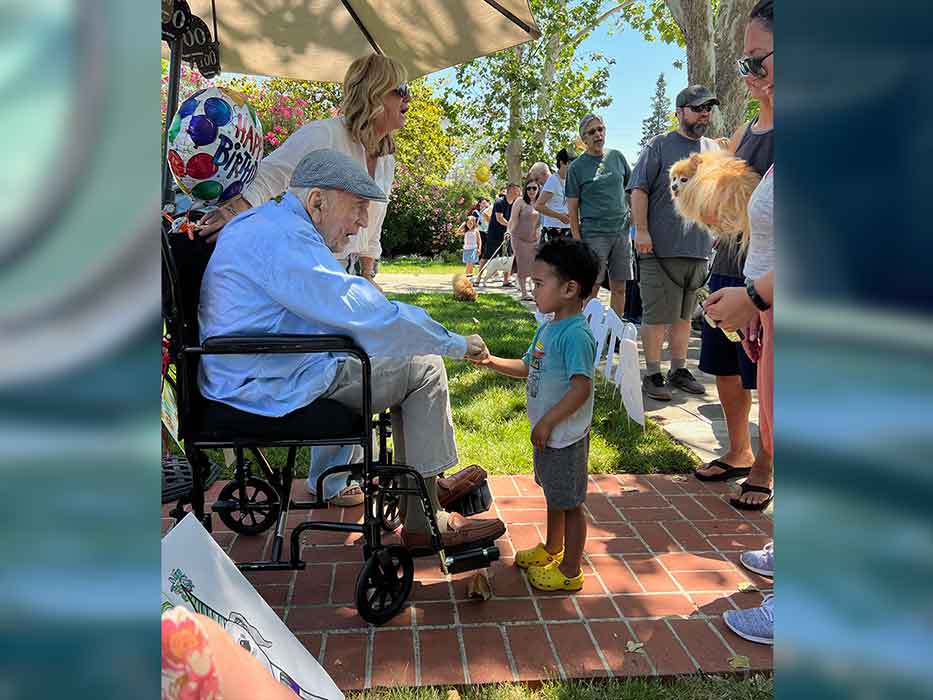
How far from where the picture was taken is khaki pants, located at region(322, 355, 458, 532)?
3043 millimetres

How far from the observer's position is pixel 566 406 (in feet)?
9.59

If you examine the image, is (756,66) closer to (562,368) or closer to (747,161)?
(747,161)

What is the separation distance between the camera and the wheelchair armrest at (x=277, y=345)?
2590mm

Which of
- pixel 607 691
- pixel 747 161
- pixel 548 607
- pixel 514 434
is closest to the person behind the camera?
pixel 607 691

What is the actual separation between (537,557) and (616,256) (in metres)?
4.60

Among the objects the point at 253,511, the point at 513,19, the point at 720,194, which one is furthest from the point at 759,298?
the point at 513,19

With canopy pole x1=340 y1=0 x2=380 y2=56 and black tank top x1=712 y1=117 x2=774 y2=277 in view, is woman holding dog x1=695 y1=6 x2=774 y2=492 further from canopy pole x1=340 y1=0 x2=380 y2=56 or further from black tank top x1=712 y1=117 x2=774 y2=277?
canopy pole x1=340 y1=0 x2=380 y2=56

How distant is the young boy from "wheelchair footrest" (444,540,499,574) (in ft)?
0.78

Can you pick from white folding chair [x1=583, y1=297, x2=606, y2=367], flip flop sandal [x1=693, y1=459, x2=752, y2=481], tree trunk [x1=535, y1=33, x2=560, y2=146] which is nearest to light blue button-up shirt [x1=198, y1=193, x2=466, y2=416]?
flip flop sandal [x1=693, y1=459, x2=752, y2=481]

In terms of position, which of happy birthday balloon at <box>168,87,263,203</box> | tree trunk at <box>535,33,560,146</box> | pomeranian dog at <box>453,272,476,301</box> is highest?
tree trunk at <box>535,33,560,146</box>

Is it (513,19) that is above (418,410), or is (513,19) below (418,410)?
above

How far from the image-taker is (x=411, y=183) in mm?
29328

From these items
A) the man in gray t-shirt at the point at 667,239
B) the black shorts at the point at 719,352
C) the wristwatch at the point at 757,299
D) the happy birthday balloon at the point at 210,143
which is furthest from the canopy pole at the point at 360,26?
the wristwatch at the point at 757,299
